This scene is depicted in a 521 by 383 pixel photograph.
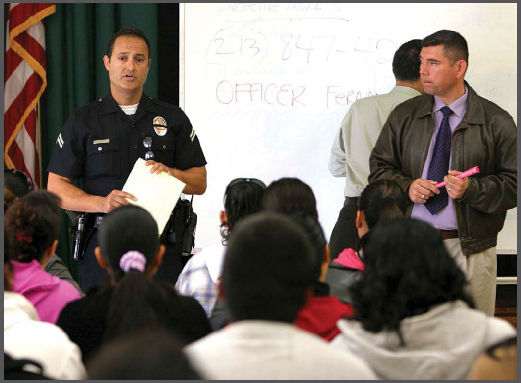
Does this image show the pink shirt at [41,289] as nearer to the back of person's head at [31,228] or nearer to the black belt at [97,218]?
the back of person's head at [31,228]

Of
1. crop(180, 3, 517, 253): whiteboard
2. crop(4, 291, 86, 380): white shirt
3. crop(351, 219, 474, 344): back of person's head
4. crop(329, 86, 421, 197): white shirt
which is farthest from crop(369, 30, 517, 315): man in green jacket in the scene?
crop(4, 291, 86, 380): white shirt

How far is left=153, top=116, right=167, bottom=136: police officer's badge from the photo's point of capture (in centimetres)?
307

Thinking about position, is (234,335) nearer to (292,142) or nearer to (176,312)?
(176,312)

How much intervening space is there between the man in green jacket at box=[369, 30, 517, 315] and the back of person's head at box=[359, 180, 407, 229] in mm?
497

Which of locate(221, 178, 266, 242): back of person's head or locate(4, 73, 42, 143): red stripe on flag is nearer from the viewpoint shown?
locate(221, 178, 266, 242): back of person's head

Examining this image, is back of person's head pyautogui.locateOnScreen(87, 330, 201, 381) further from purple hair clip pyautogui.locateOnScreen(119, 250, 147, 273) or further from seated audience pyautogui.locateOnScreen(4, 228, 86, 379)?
purple hair clip pyautogui.locateOnScreen(119, 250, 147, 273)

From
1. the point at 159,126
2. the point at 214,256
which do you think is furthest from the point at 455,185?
the point at 159,126

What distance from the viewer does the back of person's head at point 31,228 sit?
6.17ft

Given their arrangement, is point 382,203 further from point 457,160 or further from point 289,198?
point 457,160

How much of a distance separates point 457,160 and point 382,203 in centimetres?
79

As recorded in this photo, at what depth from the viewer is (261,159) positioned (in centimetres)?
397

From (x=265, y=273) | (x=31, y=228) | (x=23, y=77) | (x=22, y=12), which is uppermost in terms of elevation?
(x=22, y=12)

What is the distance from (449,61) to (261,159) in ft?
4.27

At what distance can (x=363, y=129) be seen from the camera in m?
3.51
